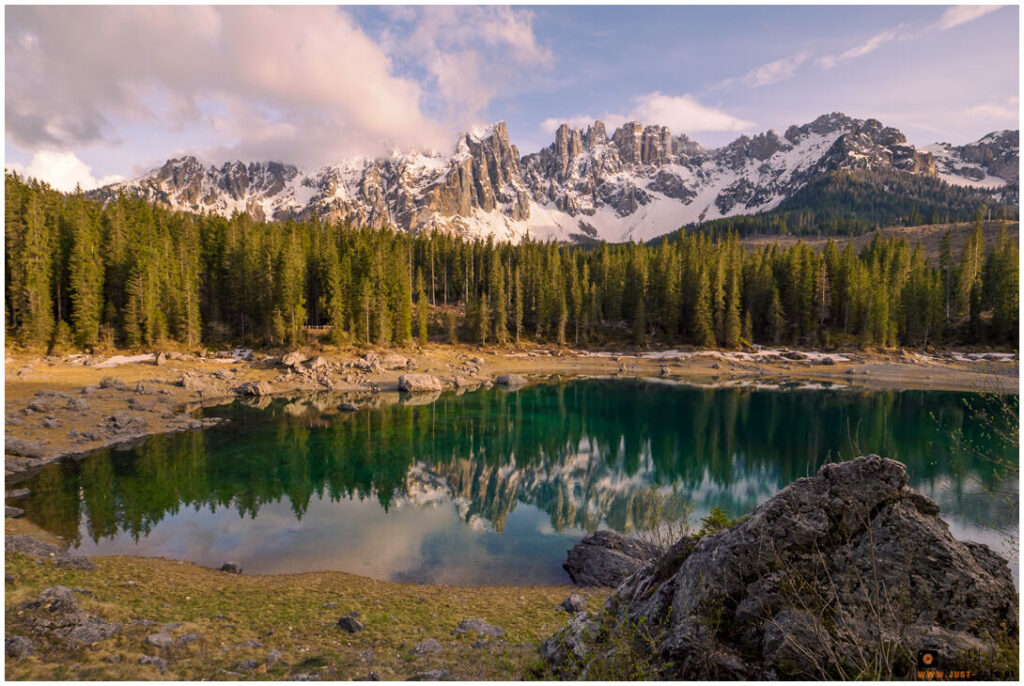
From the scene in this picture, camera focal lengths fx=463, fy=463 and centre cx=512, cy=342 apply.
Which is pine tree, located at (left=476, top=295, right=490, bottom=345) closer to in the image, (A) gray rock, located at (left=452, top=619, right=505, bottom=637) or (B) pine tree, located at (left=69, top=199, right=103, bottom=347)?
(B) pine tree, located at (left=69, top=199, right=103, bottom=347)

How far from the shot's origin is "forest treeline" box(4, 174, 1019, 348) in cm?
5584

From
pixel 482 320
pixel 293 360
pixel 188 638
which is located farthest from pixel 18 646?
pixel 482 320

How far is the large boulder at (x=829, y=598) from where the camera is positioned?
546cm

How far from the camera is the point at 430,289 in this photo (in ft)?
338

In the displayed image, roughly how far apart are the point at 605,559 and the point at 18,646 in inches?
601

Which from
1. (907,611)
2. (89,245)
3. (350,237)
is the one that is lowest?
(907,611)

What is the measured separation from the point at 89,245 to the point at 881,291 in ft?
377

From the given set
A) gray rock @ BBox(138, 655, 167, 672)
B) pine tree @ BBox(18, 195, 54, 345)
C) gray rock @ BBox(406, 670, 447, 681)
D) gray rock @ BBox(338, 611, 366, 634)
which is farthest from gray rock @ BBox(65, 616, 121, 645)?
pine tree @ BBox(18, 195, 54, 345)

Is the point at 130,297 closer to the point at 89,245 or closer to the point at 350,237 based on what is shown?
the point at 89,245

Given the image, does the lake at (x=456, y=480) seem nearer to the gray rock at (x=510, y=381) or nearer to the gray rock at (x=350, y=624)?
the gray rock at (x=350, y=624)

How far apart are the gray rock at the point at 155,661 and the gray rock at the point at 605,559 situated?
11.8 metres

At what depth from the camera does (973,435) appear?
124ft

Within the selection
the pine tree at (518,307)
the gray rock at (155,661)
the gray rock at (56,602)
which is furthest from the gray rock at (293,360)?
the gray rock at (155,661)

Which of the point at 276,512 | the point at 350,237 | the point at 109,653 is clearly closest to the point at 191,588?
the point at 109,653
